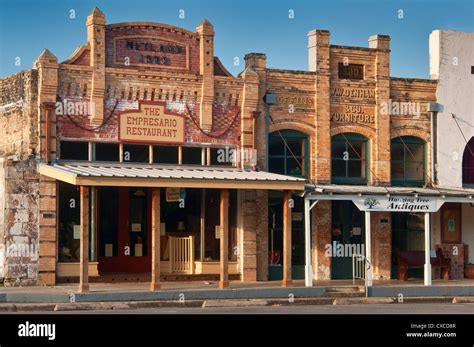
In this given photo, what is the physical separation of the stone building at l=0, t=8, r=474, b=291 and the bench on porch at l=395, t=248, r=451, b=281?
0.37 m

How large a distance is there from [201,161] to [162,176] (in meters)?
3.57

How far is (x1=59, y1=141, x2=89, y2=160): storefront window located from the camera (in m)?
30.7

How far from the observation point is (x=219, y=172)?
31.9 metres

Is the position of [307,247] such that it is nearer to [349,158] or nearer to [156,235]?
[349,158]

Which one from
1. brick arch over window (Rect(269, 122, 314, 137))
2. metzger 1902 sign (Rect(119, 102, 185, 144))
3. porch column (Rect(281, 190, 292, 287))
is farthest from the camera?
brick arch over window (Rect(269, 122, 314, 137))

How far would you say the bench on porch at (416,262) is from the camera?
34.6 meters

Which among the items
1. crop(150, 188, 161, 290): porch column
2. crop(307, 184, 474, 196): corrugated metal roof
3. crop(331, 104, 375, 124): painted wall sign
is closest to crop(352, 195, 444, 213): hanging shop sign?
crop(307, 184, 474, 196): corrugated metal roof

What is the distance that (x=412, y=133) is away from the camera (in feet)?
117

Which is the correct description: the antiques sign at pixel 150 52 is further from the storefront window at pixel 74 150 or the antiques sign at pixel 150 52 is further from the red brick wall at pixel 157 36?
the storefront window at pixel 74 150

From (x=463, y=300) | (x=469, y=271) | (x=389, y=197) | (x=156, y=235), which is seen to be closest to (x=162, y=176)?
(x=156, y=235)

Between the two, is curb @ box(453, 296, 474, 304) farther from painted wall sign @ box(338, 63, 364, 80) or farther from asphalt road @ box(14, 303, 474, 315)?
painted wall sign @ box(338, 63, 364, 80)
